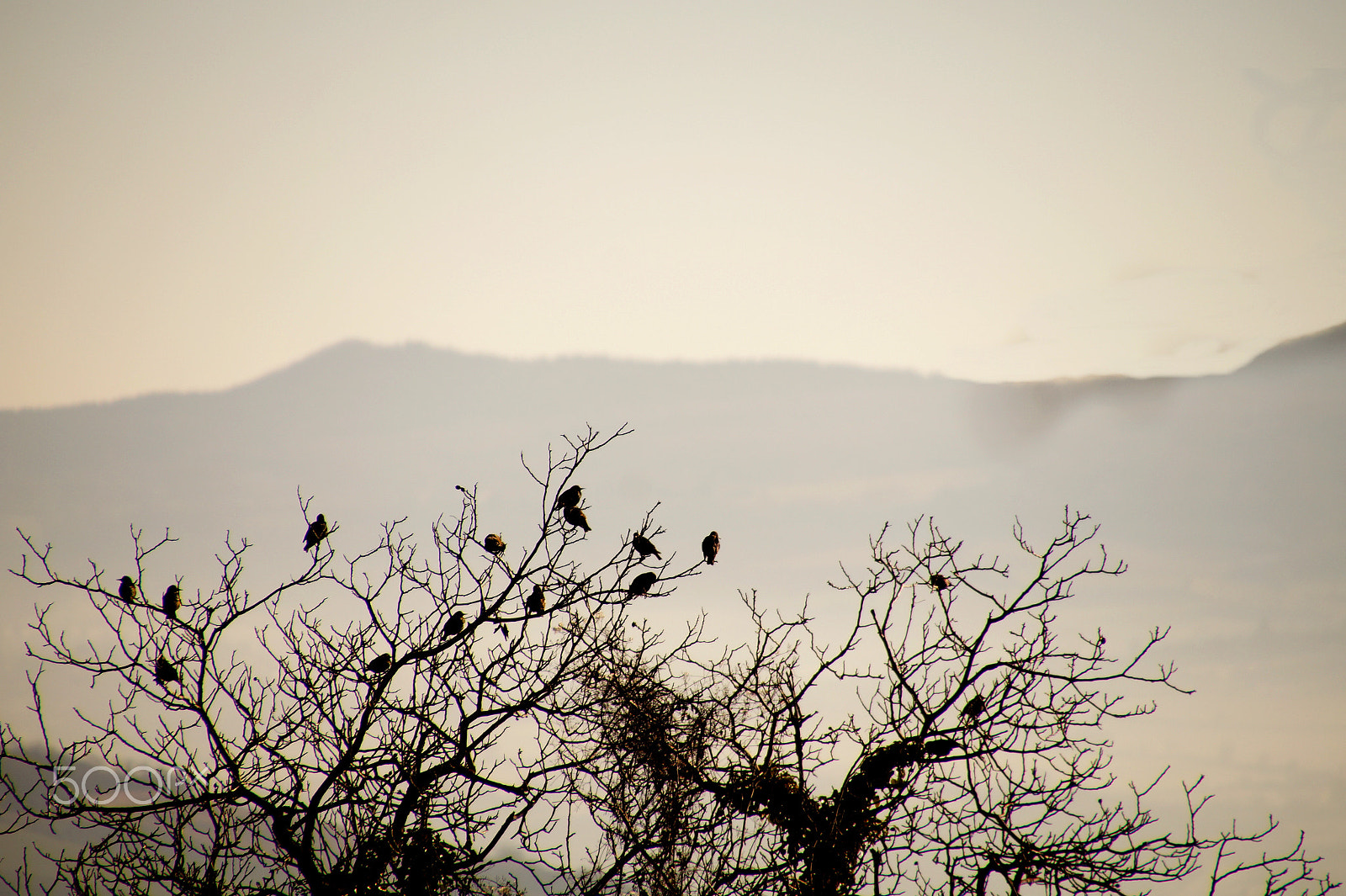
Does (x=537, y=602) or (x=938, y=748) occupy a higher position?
(x=537, y=602)

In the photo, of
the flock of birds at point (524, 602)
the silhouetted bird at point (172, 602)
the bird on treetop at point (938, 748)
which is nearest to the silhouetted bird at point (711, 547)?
the flock of birds at point (524, 602)

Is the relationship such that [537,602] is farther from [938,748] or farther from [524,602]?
[938,748]

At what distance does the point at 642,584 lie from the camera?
980 cm

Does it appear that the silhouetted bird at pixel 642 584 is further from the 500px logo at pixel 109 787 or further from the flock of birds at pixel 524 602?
the 500px logo at pixel 109 787

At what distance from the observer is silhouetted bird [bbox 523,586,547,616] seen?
993 centimetres

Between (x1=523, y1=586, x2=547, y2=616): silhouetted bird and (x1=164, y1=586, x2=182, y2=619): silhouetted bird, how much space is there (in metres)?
3.51

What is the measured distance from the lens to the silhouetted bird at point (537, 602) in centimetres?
993

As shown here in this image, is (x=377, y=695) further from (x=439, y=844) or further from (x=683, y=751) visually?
(x=683, y=751)

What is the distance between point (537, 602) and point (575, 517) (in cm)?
95

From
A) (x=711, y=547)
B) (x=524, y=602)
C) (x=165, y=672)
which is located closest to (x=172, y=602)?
(x=165, y=672)

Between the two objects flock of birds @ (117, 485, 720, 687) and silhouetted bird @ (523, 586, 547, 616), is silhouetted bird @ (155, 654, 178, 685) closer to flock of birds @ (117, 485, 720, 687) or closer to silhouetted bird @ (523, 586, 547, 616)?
flock of birds @ (117, 485, 720, 687)

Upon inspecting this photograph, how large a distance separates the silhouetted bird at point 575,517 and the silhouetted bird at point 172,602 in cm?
398

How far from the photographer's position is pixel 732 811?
928 cm

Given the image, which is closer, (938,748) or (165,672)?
(165,672)
